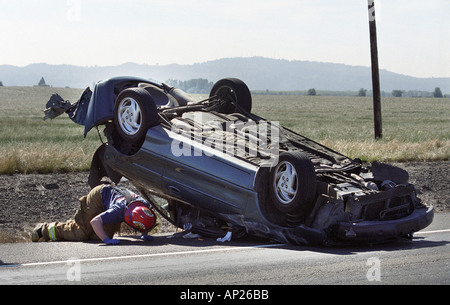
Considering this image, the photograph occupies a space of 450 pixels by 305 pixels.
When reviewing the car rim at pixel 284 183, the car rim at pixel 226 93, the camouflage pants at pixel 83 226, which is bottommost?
the camouflage pants at pixel 83 226

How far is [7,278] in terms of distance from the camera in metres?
6.27

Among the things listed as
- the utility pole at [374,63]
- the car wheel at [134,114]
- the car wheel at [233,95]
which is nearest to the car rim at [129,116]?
the car wheel at [134,114]

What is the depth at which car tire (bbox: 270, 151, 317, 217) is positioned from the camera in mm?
7418

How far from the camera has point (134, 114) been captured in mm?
9391

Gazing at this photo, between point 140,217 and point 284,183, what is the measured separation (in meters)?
1.78

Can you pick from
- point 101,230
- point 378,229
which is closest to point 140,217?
point 101,230

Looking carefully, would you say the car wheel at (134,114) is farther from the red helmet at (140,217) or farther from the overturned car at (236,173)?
the red helmet at (140,217)

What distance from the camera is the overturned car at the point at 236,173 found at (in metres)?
7.62

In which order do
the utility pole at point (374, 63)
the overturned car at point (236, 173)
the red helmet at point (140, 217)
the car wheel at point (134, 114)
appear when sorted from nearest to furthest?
the overturned car at point (236, 173) → the red helmet at point (140, 217) → the car wheel at point (134, 114) → the utility pole at point (374, 63)

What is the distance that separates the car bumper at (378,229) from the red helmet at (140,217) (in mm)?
2219
